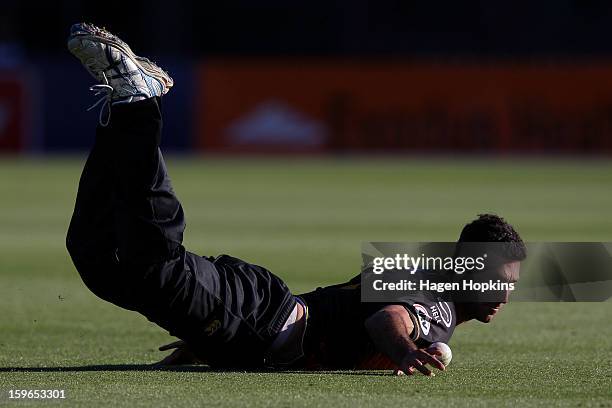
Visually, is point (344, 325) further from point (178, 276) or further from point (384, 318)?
point (178, 276)

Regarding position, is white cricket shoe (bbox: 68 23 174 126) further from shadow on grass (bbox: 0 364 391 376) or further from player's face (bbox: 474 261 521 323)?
player's face (bbox: 474 261 521 323)

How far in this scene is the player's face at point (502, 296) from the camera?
253 inches

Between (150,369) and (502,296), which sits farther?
(150,369)

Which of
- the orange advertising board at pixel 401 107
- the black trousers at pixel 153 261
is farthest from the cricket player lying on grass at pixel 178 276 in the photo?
the orange advertising board at pixel 401 107

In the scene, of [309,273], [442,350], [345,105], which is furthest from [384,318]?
[345,105]

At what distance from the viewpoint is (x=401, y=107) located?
32812mm

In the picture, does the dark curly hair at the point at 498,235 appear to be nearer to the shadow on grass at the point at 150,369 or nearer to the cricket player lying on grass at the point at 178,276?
the cricket player lying on grass at the point at 178,276

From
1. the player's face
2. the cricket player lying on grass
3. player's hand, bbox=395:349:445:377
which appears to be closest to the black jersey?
the cricket player lying on grass

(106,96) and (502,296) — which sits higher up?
(106,96)

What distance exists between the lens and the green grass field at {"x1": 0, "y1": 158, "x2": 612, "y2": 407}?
6.02m

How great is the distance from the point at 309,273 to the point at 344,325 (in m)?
5.07

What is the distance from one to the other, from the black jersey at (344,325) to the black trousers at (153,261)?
21cm

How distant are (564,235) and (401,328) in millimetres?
8975

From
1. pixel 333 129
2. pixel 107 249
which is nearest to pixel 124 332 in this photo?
pixel 107 249
